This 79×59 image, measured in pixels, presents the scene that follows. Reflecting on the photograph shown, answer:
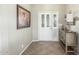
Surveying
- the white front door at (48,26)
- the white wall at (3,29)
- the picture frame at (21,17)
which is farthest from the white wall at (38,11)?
the white wall at (3,29)

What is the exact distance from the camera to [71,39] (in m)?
3.31

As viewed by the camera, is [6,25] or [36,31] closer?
[6,25]

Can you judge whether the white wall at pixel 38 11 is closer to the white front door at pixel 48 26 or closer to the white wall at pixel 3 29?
the white front door at pixel 48 26

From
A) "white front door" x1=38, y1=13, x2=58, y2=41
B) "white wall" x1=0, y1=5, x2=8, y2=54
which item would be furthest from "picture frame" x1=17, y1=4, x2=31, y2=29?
"white front door" x1=38, y1=13, x2=58, y2=41

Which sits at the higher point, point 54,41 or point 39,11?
point 39,11

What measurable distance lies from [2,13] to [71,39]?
7.22 ft

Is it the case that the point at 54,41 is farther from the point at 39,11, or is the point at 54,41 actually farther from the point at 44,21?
the point at 39,11

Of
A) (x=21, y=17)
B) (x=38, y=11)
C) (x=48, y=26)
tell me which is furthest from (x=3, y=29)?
(x=38, y=11)

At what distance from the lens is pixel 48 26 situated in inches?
201

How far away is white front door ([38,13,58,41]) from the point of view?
5078 mm

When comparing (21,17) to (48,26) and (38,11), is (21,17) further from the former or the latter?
(38,11)

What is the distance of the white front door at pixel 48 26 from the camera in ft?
16.7

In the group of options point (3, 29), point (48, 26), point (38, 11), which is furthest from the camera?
point (38, 11)
